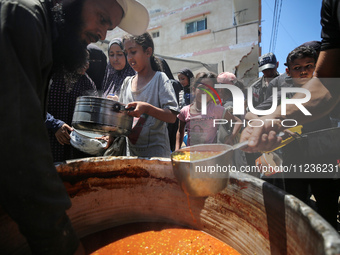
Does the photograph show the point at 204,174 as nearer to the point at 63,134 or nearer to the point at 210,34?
the point at 63,134

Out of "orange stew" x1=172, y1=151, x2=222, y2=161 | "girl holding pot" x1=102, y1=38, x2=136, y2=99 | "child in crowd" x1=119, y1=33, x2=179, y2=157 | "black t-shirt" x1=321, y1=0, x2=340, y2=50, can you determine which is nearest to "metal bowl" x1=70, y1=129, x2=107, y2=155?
"child in crowd" x1=119, y1=33, x2=179, y2=157

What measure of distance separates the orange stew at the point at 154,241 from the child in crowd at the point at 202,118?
4.24 feet

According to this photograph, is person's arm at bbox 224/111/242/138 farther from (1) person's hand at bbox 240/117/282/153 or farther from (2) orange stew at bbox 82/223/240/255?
(2) orange stew at bbox 82/223/240/255

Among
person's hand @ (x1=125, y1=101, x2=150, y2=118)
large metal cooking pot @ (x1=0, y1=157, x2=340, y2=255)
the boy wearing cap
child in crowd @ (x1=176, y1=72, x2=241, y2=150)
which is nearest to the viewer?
large metal cooking pot @ (x1=0, y1=157, x2=340, y2=255)

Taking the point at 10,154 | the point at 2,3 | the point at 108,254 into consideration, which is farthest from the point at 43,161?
the point at 108,254

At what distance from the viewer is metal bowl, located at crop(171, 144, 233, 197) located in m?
1.29

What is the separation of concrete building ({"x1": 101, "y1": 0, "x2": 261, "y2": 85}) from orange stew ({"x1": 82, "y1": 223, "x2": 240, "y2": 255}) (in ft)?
26.5

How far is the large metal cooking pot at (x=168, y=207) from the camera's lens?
1.12 meters

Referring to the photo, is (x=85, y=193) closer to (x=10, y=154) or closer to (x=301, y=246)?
(x=10, y=154)

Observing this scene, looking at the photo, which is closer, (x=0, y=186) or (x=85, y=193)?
(x=0, y=186)

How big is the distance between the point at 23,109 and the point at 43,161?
0.19 metres

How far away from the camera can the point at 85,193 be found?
1.72m

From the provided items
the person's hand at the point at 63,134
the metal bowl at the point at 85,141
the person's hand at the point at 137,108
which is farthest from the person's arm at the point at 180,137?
the person's hand at the point at 63,134

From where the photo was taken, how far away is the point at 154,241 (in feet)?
5.22
